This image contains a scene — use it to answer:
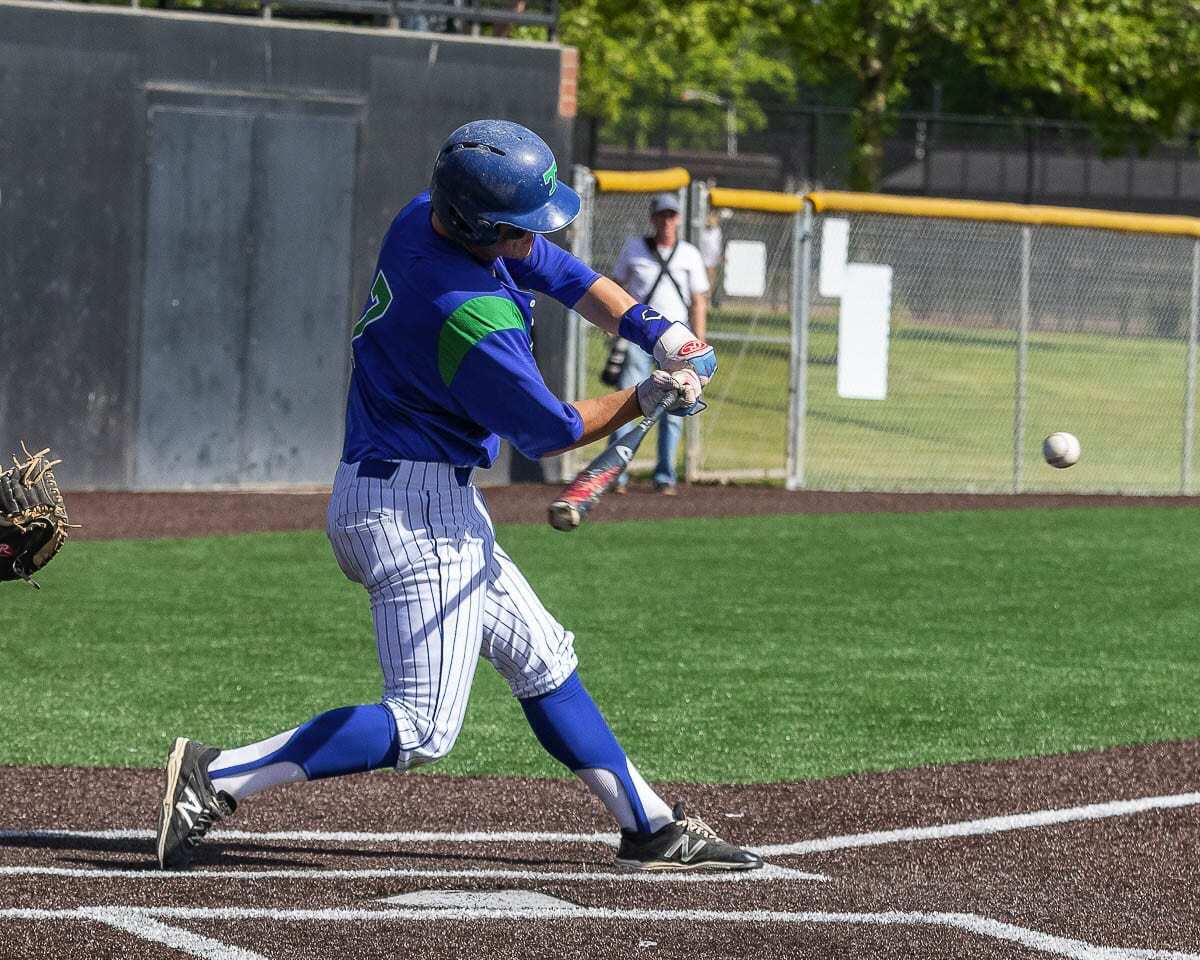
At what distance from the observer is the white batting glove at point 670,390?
5000 millimetres

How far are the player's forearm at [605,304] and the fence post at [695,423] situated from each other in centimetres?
1104

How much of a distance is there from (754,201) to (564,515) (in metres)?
12.0

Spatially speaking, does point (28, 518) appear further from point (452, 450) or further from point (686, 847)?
point (686, 847)

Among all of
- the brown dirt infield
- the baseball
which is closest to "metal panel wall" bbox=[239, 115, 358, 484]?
the baseball

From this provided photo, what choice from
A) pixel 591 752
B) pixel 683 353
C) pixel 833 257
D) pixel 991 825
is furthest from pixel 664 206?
pixel 683 353

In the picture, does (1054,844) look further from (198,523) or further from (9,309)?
(9,309)

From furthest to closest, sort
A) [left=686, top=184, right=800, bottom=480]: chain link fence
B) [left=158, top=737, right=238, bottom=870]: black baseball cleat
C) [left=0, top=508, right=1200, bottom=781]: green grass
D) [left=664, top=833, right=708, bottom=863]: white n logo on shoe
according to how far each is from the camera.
Result: [left=686, top=184, right=800, bottom=480]: chain link fence
[left=0, top=508, right=1200, bottom=781]: green grass
[left=664, top=833, right=708, bottom=863]: white n logo on shoe
[left=158, top=737, right=238, bottom=870]: black baseball cleat

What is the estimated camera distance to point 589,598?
36.0ft

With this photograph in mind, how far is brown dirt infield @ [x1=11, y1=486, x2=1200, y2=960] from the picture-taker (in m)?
4.82

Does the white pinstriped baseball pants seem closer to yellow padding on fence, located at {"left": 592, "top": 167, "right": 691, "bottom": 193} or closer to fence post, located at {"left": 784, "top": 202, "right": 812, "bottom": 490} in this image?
yellow padding on fence, located at {"left": 592, "top": 167, "right": 691, "bottom": 193}

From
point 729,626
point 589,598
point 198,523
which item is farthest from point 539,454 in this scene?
point 198,523

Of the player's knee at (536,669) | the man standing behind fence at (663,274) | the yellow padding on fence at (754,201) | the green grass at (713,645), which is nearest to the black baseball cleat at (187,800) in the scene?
the player's knee at (536,669)

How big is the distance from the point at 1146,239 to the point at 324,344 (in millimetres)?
8094

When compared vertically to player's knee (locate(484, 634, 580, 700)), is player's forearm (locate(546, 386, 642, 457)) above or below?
above
